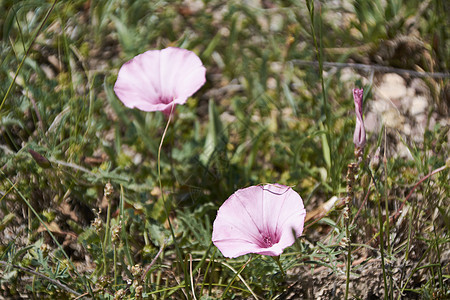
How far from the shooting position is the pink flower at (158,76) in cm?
173

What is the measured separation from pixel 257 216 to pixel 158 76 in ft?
2.18

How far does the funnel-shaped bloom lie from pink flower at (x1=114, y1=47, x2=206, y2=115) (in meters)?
0.45

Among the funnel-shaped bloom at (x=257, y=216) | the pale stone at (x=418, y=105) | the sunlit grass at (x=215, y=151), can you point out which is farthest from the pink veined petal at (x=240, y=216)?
the pale stone at (x=418, y=105)

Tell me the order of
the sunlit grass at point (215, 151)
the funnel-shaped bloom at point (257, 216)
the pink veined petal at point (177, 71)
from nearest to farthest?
1. the funnel-shaped bloom at point (257, 216)
2. the sunlit grass at point (215, 151)
3. the pink veined petal at point (177, 71)

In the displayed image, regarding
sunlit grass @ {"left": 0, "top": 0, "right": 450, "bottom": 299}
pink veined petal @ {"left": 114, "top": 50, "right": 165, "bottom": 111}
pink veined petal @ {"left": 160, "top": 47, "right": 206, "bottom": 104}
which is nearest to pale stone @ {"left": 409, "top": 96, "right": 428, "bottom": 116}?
sunlit grass @ {"left": 0, "top": 0, "right": 450, "bottom": 299}

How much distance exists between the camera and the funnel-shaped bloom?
1.39m

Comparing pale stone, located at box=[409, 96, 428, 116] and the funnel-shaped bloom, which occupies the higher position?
the funnel-shaped bloom

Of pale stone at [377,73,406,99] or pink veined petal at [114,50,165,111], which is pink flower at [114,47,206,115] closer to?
pink veined petal at [114,50,165,111]

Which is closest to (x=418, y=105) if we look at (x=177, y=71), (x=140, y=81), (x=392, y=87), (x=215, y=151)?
(x=392, y=87)

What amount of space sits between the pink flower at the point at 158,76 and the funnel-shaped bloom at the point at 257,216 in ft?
1.48

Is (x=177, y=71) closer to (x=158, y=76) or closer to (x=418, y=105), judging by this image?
(x=158, y=76)

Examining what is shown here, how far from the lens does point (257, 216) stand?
1.44 metres

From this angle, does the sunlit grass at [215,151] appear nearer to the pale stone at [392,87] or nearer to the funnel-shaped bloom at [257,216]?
the pale stone at [392,87]

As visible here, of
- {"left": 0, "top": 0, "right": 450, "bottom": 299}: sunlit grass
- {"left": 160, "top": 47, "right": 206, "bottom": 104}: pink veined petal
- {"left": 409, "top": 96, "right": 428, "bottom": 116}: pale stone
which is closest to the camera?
{"left": 0, "top": 0, "right": 450, "bottom": 299}: sunlit grass
